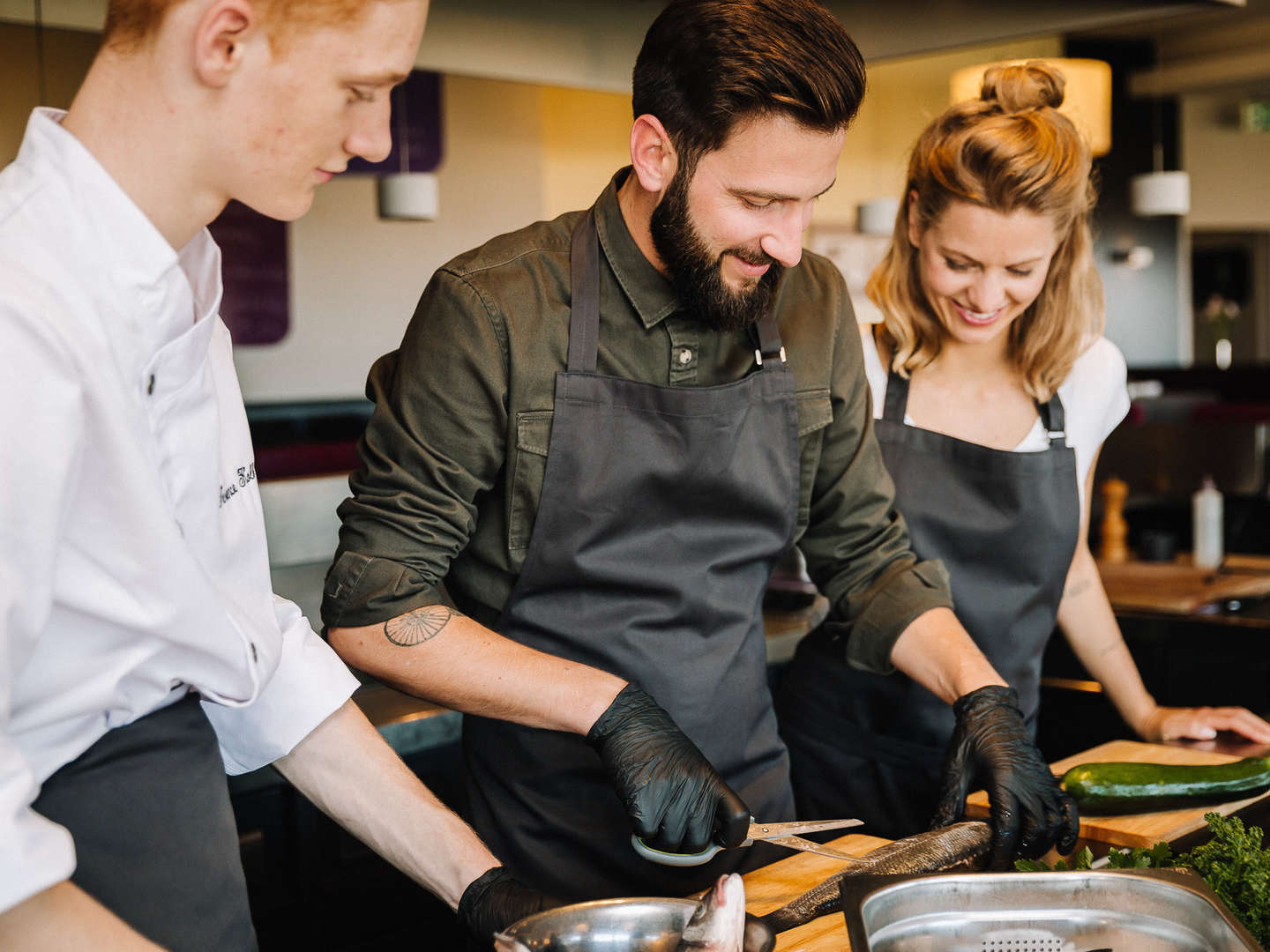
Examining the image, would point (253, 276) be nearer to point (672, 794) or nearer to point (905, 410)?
point (905, 410)

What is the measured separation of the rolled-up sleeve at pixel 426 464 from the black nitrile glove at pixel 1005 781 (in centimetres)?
63

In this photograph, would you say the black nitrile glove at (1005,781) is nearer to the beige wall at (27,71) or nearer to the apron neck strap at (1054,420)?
the apron neck strap at (1054,420)

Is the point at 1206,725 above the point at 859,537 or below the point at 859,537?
below

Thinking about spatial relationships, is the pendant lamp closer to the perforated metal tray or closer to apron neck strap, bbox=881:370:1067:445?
apron neck strap, bbox=881:370:1067:445

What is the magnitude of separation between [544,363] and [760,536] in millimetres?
355

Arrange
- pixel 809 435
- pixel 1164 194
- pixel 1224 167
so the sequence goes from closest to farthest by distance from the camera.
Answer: pixel 809 435
pixel 1164 194
pixel 1224 167

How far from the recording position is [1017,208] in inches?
74.5

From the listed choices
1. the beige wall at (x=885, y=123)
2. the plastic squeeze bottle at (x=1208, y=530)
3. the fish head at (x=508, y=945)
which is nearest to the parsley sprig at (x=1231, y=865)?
the fish head at (x=508, y=945)

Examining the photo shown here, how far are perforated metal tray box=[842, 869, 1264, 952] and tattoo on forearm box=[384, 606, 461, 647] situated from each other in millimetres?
526

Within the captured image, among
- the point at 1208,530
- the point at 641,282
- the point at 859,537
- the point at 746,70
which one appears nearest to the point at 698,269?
the point at 641,282

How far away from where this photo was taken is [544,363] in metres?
1.48

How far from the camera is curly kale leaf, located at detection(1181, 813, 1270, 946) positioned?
1.12 meters

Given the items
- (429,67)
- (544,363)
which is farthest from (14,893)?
(429,67)

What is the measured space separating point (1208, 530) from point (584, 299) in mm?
2645
